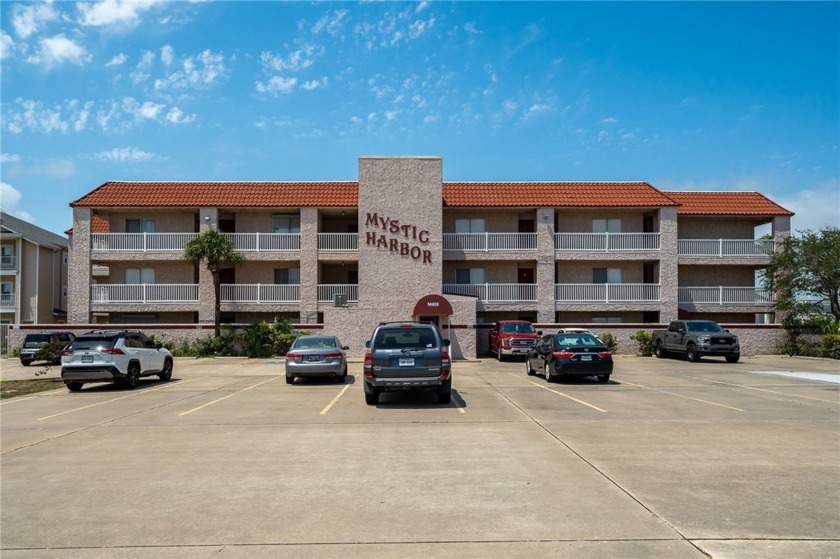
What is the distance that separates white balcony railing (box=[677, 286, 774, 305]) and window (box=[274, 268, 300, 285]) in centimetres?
2333

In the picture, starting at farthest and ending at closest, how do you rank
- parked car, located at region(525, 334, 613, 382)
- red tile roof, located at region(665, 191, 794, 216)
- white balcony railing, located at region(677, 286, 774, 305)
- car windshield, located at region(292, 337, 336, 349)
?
red tile roof, located at region(665, 191, 794, 216) < white balcony railing, located at region(677, 286, 774, 305) < car windshield, located at region(292, 337, 336, 349) < parked car, located at region(525, 334, 613, 382)

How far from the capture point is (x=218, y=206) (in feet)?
117

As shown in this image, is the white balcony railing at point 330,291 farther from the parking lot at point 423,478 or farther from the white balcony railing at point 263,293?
the parking lot at point 423,478

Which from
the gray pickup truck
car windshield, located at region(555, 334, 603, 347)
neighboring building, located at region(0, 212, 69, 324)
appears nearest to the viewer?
car windshield, located at region(555, 334, 603, 347)

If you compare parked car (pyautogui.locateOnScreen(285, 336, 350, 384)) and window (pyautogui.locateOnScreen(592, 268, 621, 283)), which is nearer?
parked car (pyautogui.locateOnScreen(285, 336, 350, 384))

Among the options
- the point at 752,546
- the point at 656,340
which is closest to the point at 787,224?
the point at 656,340

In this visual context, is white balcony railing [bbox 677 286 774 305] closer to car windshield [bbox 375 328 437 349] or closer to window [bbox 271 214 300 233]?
window [bbox 271 214 300 233]

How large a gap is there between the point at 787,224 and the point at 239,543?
4066cm

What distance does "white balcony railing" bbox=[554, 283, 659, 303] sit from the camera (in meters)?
35.8

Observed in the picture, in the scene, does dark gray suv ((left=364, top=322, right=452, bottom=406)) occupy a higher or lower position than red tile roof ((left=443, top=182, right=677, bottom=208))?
lower

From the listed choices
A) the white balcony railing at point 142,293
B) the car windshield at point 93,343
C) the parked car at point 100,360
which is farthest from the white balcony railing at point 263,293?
the car windshield at point 93,343

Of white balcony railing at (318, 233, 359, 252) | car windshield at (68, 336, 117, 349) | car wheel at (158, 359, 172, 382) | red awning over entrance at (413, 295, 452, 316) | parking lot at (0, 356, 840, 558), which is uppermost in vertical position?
white balcony railing at (318, 233, 359, 252)

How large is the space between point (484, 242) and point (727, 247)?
15205 mm

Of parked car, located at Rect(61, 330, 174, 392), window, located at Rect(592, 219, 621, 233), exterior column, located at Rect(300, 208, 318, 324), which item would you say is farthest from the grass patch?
window, located at Rect(592, 219, 621, 233)
